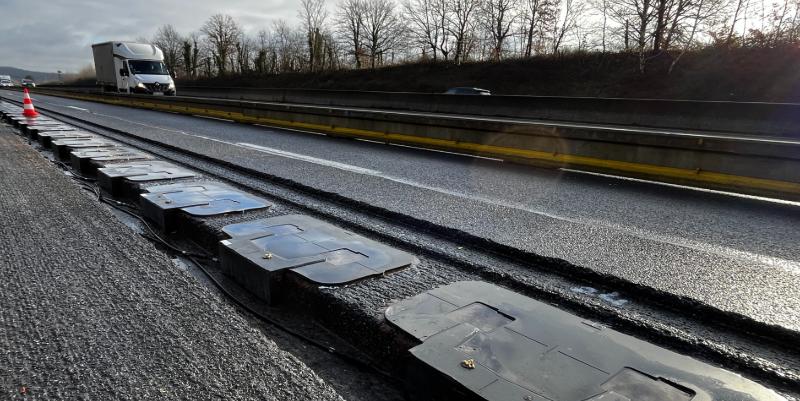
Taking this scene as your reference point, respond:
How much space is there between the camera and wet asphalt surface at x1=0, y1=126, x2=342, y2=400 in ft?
5.30

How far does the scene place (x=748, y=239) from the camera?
3.62m

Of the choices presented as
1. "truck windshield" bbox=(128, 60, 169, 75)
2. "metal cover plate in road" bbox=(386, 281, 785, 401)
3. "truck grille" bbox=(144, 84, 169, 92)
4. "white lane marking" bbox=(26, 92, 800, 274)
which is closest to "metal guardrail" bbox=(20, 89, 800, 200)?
"white lane marking" bbox=(26, 92, 800, 274)

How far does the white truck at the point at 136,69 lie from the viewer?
28938 millimetres

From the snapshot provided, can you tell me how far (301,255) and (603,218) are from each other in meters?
2.90

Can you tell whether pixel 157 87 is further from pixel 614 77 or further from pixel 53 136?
pixel 614 77

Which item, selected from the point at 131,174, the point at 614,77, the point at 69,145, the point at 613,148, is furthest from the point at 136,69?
the point at 613,148

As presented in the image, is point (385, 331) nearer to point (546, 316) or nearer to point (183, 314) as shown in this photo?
point (546, 316)

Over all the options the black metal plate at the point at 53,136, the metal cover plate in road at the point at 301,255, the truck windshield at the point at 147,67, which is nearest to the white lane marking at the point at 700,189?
the metal cover plate in road at the point at 301,255

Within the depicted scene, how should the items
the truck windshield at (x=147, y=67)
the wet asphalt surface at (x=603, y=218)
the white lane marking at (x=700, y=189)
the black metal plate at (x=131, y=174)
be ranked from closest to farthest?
the wet asphalt surface at (x=603, y=218), the black metal plate at (x=131, y=174), the white lane marking at (x=700, y=189), the truck windshield at (x=147, y=67)

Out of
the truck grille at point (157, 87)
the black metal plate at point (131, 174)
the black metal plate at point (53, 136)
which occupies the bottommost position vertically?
the black metal plate at point (131, 174)

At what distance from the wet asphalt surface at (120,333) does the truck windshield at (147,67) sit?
3100cm

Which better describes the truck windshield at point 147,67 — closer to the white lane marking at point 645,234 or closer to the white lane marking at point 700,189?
the white lane marking at point 645,234

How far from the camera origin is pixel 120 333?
1.93m

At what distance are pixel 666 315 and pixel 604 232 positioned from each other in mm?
1477
